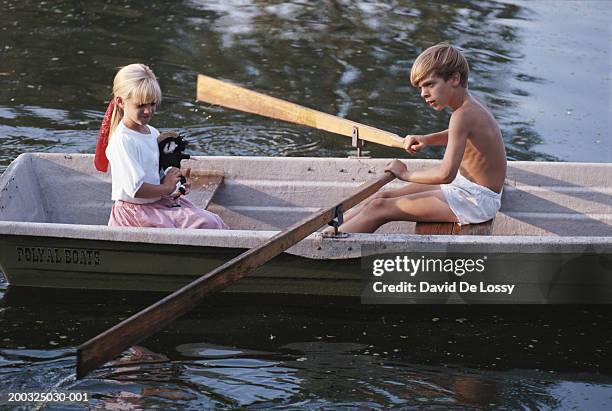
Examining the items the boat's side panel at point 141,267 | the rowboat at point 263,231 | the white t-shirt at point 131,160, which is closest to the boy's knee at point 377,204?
the rowboat at point 263,231

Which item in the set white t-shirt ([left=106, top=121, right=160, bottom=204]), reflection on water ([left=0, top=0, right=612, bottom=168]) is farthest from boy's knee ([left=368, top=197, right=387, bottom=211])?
reflection on water ([left=0, top=0, right=612, bottom=168])

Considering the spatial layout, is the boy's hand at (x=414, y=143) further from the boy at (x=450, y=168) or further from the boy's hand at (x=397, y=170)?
the boy's hand at (x=397, y=170)

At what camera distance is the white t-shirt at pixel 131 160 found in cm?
553

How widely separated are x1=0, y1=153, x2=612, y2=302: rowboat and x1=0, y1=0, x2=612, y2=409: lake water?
0.22m

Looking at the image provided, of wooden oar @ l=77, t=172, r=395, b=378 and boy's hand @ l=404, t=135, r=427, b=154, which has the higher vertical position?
boy's hand @ l=404, t=135, r=427, b=154

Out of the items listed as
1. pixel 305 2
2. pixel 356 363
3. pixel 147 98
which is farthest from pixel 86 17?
pixel 356 363

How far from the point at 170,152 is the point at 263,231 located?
75cm

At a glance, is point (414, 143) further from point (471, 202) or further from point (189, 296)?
point (189, 296)

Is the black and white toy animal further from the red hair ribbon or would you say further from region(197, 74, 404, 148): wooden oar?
region(197, 74, 404, 148): wooden oar

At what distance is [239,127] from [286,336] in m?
3.59

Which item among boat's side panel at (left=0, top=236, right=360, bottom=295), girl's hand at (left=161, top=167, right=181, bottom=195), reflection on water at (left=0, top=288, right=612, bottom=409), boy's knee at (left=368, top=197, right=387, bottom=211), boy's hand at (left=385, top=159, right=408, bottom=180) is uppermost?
boy's hand at (left=385, top=159, right=408, bottom=180)

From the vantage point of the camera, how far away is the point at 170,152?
227 inches

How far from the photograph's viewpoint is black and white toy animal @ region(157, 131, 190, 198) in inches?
226

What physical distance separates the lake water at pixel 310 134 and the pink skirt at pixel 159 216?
428 mm
